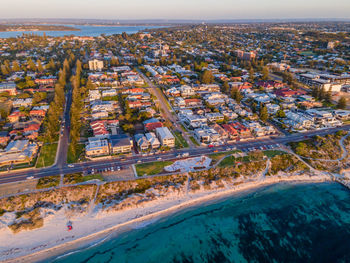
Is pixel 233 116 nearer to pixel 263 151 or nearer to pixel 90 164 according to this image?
pixel 263 151

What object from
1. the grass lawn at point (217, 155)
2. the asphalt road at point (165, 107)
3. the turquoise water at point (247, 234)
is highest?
the asphalt road at point (165, 107)

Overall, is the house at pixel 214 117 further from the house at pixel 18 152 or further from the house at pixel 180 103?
the house at pixel 18 152

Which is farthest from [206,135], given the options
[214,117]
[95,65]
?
[95,65]

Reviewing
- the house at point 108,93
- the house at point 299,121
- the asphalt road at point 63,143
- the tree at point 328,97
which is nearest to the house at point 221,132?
the house at point 299,121

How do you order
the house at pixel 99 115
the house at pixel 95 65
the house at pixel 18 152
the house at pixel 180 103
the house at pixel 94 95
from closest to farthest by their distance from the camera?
the house at pixel 18 152
the house at pixel 99 115
the house at pixel 180 103
the house at pixel 94 95
the house at pixel 95 65

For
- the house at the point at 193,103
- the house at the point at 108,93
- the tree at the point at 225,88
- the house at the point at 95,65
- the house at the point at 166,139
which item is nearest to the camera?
Answer: the house at the point at 166,139

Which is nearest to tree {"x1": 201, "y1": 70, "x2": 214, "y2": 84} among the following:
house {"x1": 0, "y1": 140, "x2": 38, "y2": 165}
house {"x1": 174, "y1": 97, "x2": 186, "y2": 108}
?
house {"x1": 174, "y1": 97, "x2": 186, "y2": 108}

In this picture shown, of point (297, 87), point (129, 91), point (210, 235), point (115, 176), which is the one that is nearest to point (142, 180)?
point (115, 176)
